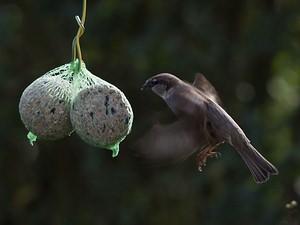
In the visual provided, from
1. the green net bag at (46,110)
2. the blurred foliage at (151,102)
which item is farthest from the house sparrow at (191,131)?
the blurred foliage at (151,102)

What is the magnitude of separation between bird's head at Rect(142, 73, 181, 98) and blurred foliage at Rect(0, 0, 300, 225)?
200 centimetres

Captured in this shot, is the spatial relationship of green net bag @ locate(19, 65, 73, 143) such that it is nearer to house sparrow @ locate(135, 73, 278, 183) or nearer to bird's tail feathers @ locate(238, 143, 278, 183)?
house sparrow @ locate(135, 73, 278, 183)

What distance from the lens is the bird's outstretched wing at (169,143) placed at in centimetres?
318

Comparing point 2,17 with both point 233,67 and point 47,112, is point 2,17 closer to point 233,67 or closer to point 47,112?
point 233,67

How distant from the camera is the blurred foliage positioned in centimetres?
575

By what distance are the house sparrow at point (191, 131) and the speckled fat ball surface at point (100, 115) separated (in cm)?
16

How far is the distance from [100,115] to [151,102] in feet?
10.3

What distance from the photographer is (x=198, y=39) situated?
612 cm

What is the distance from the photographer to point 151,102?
648 cm

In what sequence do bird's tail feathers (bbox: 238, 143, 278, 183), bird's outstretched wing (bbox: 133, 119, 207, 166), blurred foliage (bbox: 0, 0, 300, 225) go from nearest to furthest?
bird's outstretched wing (bbox: 133, 119, 207, 166), bird's tail feathers (bbox: 238, 143, 278, 183), blurred foliage (bbox: 0, 0, 300, 225)

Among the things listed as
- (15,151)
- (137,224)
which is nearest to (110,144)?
(137,224)

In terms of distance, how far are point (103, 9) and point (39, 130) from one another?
Answer: 111 inches

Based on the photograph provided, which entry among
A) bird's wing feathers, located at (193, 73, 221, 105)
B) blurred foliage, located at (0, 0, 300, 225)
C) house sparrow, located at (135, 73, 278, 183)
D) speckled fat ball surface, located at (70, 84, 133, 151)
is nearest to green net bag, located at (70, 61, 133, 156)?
speckled fat ball surface, located at (70, 84, 133, 151)

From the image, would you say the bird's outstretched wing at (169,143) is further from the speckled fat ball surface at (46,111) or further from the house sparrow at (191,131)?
the speckled fat ball surface at (46,111)
